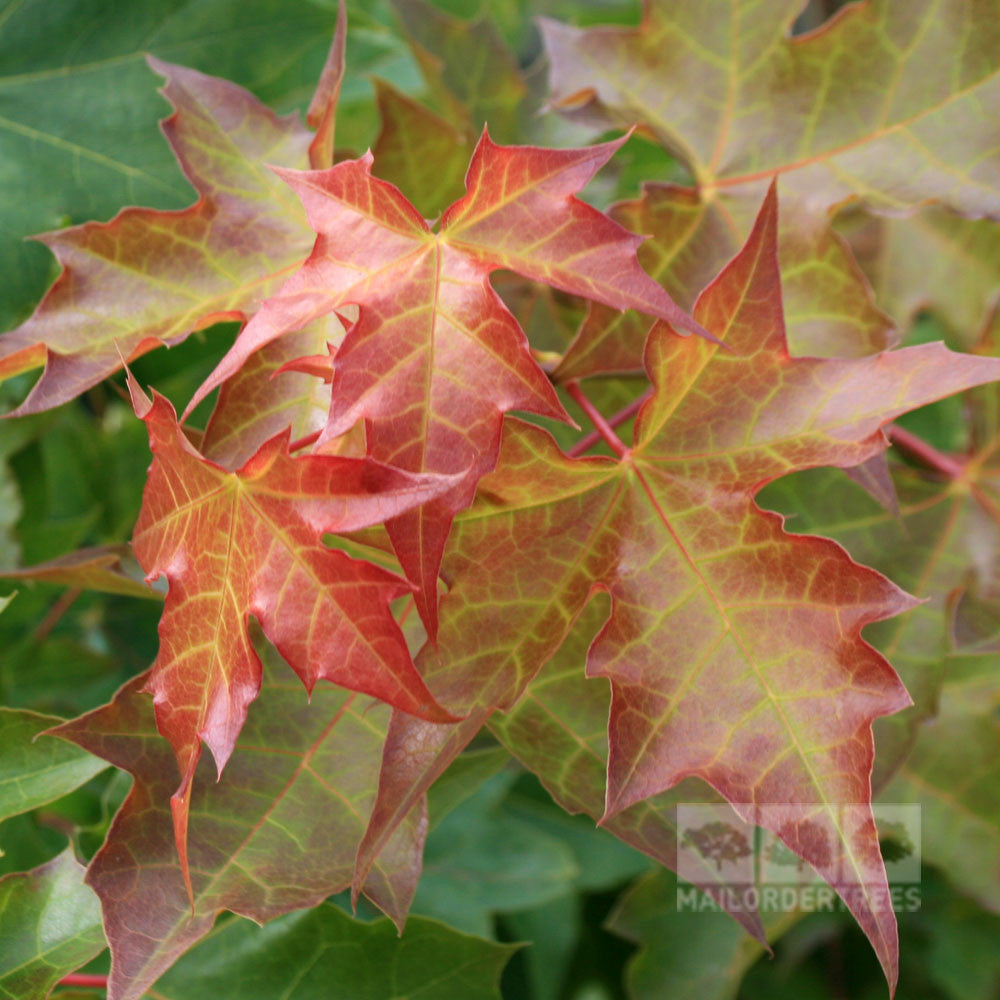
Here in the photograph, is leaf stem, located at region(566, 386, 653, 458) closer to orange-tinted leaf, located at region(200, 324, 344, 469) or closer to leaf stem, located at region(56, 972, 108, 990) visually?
orange-tinted leaf, located at region(200, 324, 344, 469)

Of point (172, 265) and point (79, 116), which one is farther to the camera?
point (79, 116)

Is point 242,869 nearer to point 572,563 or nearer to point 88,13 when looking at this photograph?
point 572,563

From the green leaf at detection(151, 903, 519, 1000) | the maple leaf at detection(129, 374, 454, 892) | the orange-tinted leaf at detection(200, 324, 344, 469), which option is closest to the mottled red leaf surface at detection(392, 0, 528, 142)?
the orange-tinted leaf at detection(200, 324, 344, 469)

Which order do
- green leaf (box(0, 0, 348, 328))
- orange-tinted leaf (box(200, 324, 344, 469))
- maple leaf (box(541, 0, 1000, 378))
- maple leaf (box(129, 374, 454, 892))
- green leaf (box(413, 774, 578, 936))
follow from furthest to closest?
green leaf (box(413, 774, 578, 936)) → green leaf (box(0, 0, 348, 328)) → maple leaf (box(541, 0, 1000, 378)) → orange-tinted leaf (box(200, 324, 344, 469)) → maple leaf (box(129, 374, 454, 892))

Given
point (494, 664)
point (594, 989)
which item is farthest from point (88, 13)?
point (594, 989)

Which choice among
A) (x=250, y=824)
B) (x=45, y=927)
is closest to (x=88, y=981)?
(x=45, y=927)

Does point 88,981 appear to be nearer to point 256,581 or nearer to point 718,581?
point 256,581
